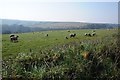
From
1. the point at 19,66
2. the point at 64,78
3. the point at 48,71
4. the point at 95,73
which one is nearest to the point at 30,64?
the point at 19,66

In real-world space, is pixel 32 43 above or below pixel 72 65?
above

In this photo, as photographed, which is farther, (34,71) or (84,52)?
(84,52)

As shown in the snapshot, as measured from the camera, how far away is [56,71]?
12.0 metres

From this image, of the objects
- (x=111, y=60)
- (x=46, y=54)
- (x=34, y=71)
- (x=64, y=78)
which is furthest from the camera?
(x=46, y=54)

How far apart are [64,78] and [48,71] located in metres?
0.89

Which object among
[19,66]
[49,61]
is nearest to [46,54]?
[49,61]

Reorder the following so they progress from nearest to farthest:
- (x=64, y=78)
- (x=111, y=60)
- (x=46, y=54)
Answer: (x=64, y=78), (x=111, y=60), (x=46, y=54)

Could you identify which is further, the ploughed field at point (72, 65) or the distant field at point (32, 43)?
the distant field at point (32, 43)

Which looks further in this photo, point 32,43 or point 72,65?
point 32,43

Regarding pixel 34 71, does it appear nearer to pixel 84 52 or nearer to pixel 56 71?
pixel 56 71

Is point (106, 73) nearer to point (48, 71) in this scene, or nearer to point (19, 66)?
point (48, 71)

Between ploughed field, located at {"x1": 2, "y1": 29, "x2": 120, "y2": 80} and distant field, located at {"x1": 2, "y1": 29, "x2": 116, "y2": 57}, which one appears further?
distant field, located at {"x1": 2, "y1": 29, "x2": 116, "y2": 57}

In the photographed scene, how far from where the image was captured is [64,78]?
11578mm

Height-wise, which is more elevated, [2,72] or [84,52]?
[84,52]
